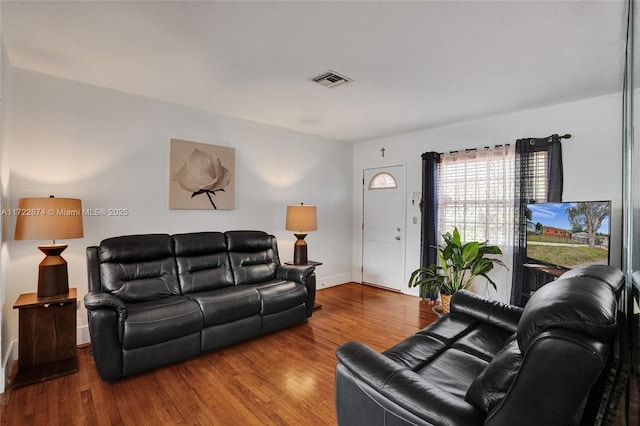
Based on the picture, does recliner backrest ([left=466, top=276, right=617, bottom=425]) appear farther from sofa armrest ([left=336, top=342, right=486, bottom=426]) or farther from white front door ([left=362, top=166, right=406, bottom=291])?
white front door ([left=362, top=166, right=406, bottom=291])

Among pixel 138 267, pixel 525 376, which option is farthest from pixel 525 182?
pixel 138 267

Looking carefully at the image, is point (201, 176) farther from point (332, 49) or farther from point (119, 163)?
point (332, 49)

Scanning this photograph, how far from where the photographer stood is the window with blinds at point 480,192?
3.68 metres

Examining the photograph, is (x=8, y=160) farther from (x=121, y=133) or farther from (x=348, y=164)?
(x=348, y=164)

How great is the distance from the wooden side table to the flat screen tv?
428cm

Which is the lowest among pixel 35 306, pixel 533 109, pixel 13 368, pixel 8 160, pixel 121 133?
pixel 13 368

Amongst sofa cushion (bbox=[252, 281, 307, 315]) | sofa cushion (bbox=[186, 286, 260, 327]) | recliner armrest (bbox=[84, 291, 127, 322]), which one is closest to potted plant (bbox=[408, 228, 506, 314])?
sofa cushion (bbox=[252, 281, 307, 315])

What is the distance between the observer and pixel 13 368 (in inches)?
95.9

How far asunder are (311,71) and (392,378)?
237 centimetres

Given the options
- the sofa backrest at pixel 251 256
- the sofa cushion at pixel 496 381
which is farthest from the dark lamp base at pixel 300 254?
the sofa cushion at pixel 496 381

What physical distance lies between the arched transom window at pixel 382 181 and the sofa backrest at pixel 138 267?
3300 mm

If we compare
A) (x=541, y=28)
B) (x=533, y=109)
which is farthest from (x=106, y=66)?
(x=533, y=109)

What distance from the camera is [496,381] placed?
1.09m

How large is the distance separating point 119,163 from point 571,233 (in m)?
4.42
